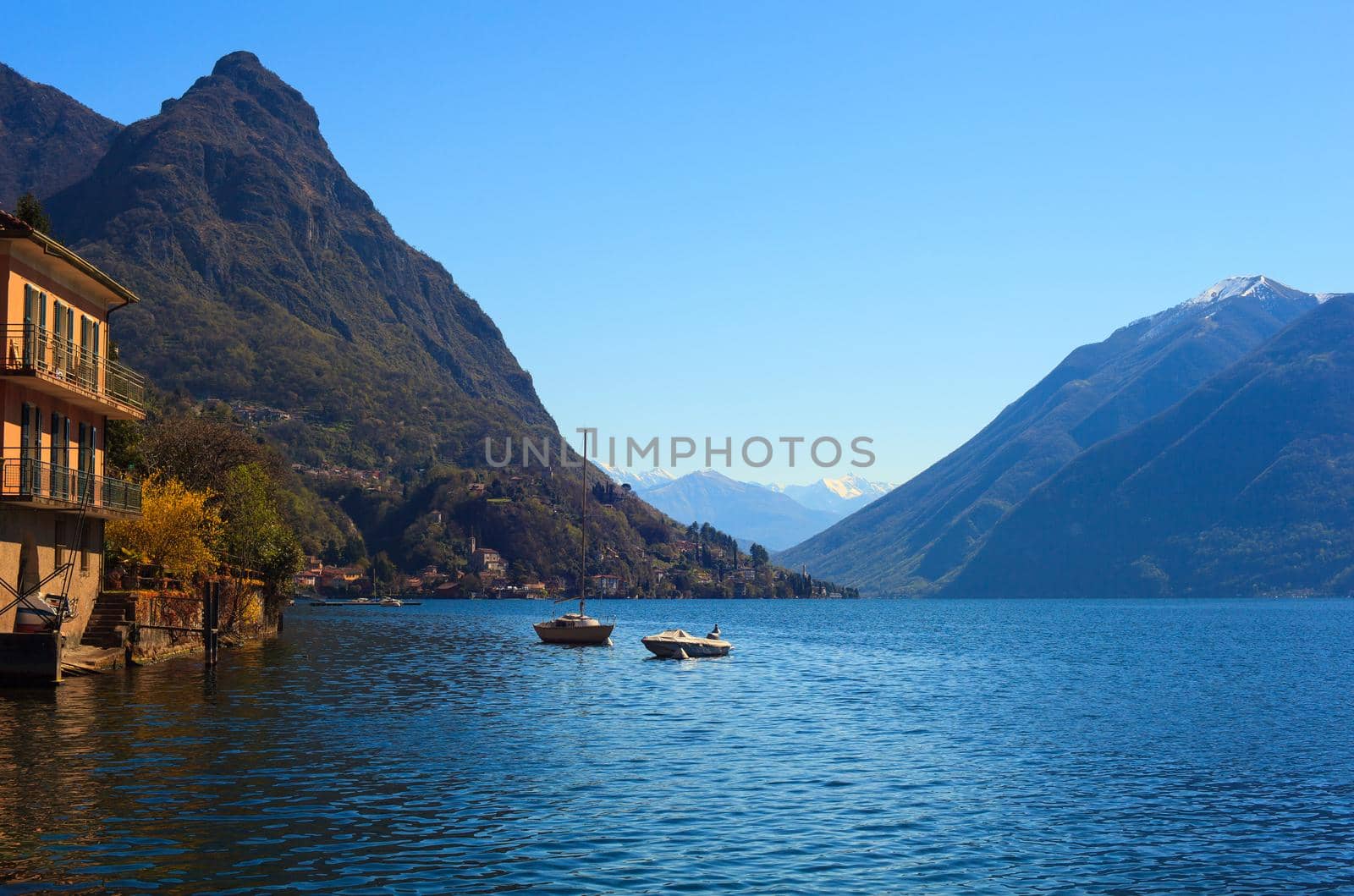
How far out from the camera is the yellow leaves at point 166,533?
6781cm

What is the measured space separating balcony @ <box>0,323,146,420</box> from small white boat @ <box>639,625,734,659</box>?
42848 millimetres

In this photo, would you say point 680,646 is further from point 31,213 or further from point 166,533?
point 31,213

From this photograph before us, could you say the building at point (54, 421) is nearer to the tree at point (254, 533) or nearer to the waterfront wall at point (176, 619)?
the waterfront wall at point (176, 619)

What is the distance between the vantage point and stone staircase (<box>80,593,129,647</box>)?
55125 mm

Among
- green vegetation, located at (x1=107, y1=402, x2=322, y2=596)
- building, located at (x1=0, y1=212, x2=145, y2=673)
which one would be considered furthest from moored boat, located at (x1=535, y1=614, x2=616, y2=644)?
building, located at (x1=0, y1=212, x2=145, y2=673)

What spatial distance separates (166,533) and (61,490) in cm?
1993

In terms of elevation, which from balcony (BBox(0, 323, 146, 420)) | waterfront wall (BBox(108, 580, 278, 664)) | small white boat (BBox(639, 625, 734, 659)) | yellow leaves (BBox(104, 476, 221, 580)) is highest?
balcony (BBox(0, 323, 146, 420))

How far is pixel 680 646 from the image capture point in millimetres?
91812

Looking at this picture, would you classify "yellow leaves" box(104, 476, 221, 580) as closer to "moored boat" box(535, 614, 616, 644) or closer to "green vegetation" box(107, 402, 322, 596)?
"green vegetation" box(107, 402, 322, 596)

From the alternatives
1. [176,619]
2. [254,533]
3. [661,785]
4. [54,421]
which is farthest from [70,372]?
[254,533]

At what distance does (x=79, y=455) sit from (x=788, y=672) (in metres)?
45.7

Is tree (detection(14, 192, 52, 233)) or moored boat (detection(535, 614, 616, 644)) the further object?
moored boat (detection(535, 614, 616, 644))

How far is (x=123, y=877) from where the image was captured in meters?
21.3

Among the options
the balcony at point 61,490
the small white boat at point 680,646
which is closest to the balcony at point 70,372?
the balcony at point 61,490
